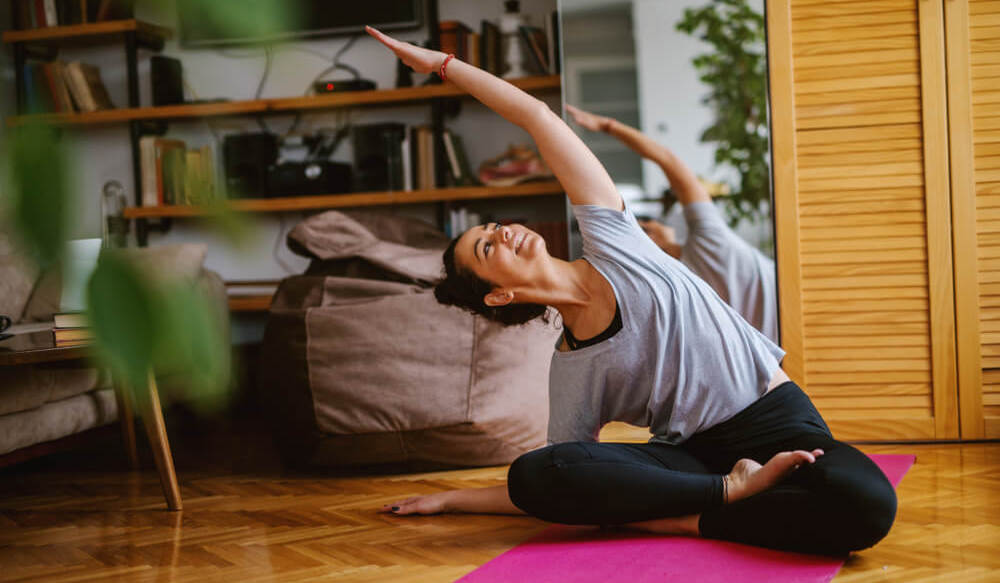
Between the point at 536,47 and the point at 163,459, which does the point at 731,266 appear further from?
the point at 163,459

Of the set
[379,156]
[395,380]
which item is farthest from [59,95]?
[379,156]

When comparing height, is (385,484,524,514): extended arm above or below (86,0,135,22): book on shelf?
below

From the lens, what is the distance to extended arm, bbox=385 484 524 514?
1.98m

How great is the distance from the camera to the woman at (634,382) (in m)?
1.63

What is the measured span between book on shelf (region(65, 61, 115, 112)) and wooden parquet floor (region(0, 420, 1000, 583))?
1.58 meters

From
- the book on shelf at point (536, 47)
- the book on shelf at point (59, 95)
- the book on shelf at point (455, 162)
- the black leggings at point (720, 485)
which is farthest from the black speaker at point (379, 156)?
the book on shelf at point (59, 95)

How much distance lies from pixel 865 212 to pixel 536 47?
1.47m

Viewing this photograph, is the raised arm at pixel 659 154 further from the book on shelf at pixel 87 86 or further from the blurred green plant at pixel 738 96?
the book on shelf at pixel 87 86

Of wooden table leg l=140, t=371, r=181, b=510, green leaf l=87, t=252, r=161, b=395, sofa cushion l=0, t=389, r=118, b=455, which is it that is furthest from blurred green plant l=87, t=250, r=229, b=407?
sofa cushion l=0, t=389, r=118, b=455

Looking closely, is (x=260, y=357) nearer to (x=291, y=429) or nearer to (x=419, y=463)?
(x=291, y=429)

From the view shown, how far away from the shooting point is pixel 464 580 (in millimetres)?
1562

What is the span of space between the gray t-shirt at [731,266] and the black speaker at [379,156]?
3.90ft

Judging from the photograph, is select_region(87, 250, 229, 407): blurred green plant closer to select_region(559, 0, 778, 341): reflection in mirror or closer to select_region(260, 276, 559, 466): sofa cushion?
select_region(260, 276, 559, 466): sofa cushion

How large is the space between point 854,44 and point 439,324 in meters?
1.42
